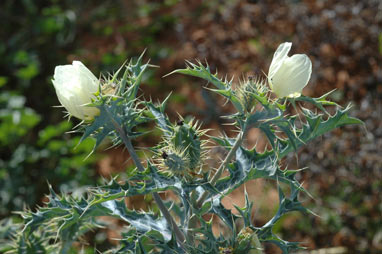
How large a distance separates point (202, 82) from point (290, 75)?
3.09 m

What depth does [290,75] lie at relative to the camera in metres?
1.14

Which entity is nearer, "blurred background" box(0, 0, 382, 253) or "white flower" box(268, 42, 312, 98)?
"white flower" box(268, 42, 312, 98)

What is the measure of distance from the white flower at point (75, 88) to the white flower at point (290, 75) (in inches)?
17.2

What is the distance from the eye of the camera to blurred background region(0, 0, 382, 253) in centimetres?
293

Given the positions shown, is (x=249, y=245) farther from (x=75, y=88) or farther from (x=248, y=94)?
(x=75, y=88)

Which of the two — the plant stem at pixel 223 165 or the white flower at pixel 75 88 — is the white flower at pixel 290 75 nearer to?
the plant stem at pixel 223 165

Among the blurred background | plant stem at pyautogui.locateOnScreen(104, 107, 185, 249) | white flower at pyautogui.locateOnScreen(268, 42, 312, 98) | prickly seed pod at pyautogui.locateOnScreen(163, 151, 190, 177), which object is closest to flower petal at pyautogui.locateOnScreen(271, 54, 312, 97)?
white flower at pyautogui.locateOnScreen(268, 42, 312, 98)

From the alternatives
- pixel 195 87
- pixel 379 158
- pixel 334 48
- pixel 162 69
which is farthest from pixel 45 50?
pixel 379 158

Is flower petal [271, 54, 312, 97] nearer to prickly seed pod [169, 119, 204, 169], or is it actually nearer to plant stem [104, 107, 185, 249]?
prickly seed pod [169, 119, 204, 169]

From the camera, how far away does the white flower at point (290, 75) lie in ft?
3.72

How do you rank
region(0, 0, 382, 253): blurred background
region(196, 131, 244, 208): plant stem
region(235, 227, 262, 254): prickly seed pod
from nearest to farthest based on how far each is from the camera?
1. region(235, 227, 262, 254): prickly seed pod
2. region(196, 131, 244, 208): plant stem
3. region(0, 0, 382, 253): blurred background

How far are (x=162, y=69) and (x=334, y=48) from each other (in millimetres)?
1533

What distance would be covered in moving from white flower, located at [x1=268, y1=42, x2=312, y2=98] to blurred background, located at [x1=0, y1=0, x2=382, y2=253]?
97 cm

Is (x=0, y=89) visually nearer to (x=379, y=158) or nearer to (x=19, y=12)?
(x=19, y=12)
